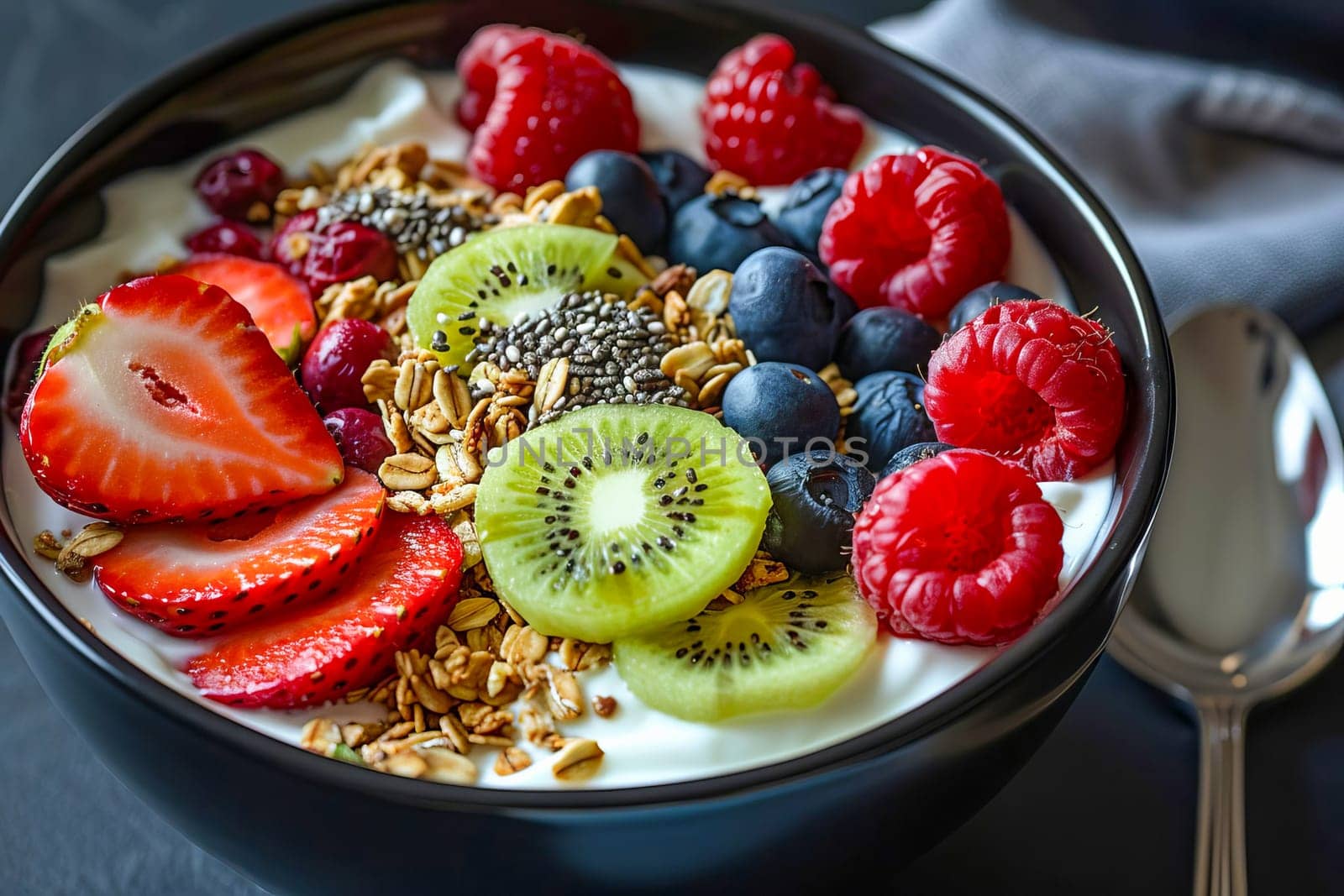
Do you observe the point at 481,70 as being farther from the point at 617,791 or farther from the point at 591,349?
the point at 617,791

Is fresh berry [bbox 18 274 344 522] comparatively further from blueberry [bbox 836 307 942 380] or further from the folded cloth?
the folded cloth

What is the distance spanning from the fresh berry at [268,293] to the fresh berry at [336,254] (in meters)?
0.02

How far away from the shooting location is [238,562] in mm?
1132

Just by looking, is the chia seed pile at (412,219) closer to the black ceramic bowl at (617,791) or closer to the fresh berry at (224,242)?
the fresh berry at (224,242)

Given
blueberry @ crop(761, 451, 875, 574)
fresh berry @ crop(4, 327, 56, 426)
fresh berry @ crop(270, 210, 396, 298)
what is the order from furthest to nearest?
fresh berry @ crop(270, 210, 396, 298) → fresh berry @ crop(4, 327, 56, 426) → blueberry @ crop(761, 451, 875, 574)

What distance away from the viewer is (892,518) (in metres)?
1.07

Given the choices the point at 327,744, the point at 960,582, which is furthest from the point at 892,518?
the point at 327,744

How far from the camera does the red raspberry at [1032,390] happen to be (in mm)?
1165

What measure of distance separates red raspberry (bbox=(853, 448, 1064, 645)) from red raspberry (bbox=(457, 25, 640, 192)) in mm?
626

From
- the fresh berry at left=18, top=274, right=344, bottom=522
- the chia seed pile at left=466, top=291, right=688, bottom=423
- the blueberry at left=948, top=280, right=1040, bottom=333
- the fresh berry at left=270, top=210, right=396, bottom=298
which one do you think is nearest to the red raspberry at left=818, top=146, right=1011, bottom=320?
the blueberry at left=948, top=280, right=1040, bottom=333

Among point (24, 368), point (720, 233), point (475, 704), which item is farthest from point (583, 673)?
point (24, 368)

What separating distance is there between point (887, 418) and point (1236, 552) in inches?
22.5

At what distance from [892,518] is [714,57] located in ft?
2.69

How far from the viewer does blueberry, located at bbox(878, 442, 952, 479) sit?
1.19 m
